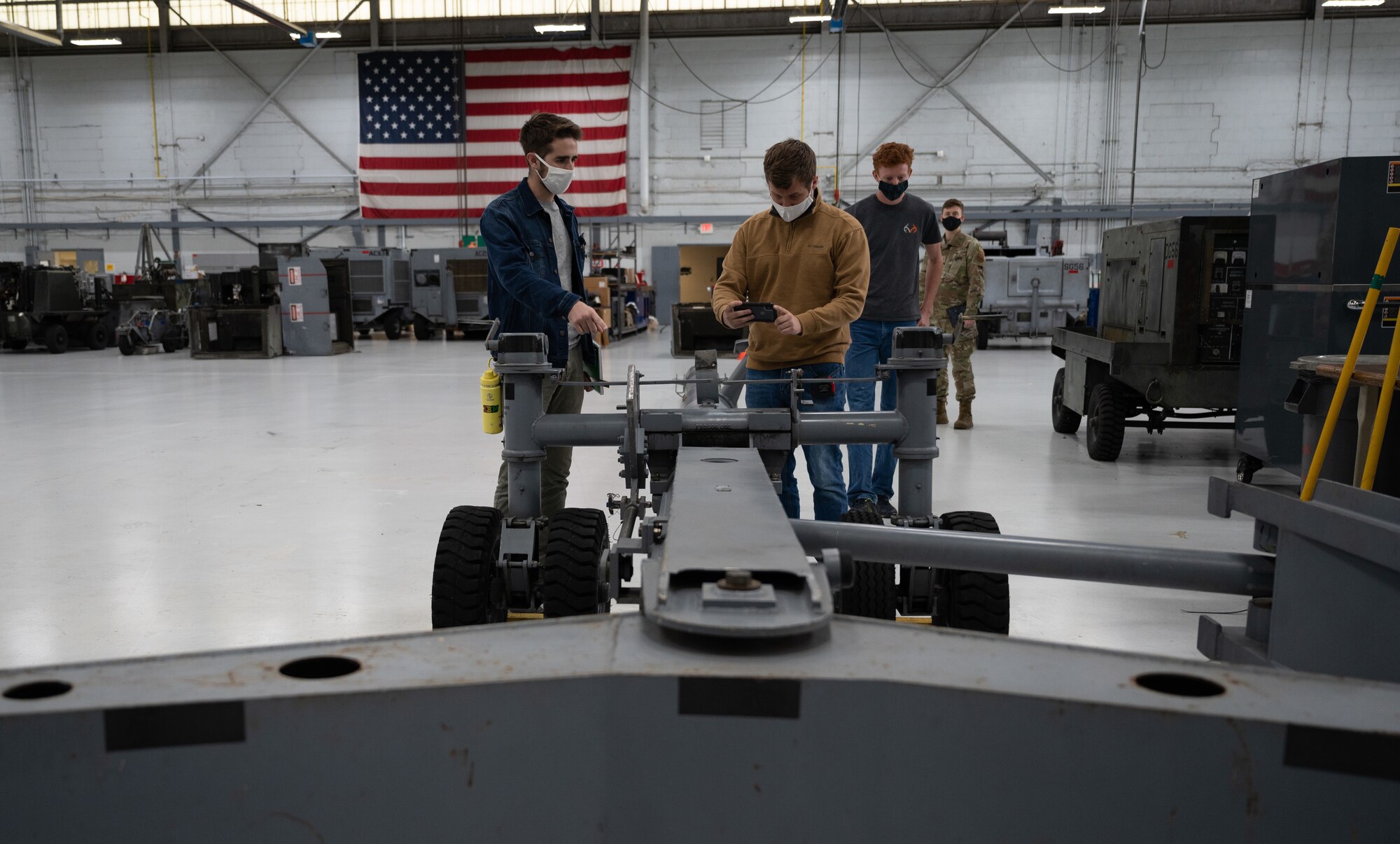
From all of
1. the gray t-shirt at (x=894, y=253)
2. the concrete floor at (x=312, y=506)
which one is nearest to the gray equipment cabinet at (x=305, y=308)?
the concrete floor at (x=312, y=506)

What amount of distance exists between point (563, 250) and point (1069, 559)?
204 cm

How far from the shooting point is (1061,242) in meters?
18.1

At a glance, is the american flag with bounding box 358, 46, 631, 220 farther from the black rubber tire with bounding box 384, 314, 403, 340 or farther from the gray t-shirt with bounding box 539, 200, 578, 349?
the gray t-shirt with bounding box 539, 200, 578, 349

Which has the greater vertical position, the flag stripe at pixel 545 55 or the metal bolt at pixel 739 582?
the flag stripe at pixel 545 55

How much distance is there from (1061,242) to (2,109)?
74.2 feet

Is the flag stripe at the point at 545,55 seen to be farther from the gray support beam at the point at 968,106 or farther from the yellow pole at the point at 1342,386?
the yellow pole at the point at 1342,386

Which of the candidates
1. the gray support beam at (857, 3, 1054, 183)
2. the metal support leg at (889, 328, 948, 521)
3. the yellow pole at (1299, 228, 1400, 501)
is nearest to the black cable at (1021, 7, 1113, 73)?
the gray support beam at (857, 3, 1054, 183)

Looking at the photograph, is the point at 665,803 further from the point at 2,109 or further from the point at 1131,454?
the point at 2,109

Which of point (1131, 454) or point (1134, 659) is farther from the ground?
point (1134, 659)

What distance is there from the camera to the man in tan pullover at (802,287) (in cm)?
320

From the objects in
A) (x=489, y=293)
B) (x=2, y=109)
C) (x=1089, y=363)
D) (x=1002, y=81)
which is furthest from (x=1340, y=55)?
(x=2, y=109)

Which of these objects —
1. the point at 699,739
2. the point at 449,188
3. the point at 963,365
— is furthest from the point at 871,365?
the point at 449,188

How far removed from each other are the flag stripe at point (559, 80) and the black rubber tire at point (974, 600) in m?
19.7

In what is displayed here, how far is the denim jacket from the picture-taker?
3.06 metres
